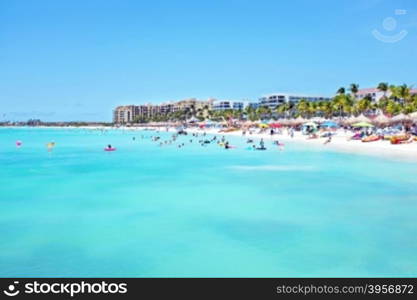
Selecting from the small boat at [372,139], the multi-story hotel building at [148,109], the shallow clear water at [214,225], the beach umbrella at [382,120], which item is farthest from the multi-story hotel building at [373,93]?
the shallow clear water at [214,225]

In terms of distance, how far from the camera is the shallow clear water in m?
8.39

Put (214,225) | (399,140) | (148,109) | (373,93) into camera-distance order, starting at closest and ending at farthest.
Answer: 1. (214,225)
2. (399,140)
3. (373,93)
4. (148,109)

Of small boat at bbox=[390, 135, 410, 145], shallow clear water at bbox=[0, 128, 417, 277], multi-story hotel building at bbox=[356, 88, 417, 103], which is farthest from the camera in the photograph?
multi-story hotel building at bbox=[356, 88, 417, 103]

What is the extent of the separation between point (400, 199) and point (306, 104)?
211ft

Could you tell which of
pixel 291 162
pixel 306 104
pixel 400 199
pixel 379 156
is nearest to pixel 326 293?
A: pixel 400 199

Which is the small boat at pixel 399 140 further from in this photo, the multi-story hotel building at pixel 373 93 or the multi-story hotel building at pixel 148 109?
the multi-story hotel building at pixel 148 109

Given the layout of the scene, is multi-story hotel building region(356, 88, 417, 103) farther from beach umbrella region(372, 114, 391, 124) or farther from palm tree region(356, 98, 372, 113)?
beach umbrella region(372, 114, 391, 124)

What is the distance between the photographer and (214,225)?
1148 cm

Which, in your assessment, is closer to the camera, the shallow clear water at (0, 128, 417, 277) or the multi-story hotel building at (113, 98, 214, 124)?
the shallow clear water at (0, 128, 417, 277)

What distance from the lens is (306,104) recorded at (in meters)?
76.6

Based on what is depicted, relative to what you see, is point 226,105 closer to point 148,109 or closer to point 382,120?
point 148,109

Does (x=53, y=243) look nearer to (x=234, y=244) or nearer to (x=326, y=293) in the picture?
(x=234, y=244)

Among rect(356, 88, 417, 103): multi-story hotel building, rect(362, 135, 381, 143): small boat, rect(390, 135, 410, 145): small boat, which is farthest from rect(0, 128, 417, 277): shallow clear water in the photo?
rect(356, 88, 417, 103): multi-story hotel building

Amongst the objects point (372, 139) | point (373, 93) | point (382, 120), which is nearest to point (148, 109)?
point (373, 93)
